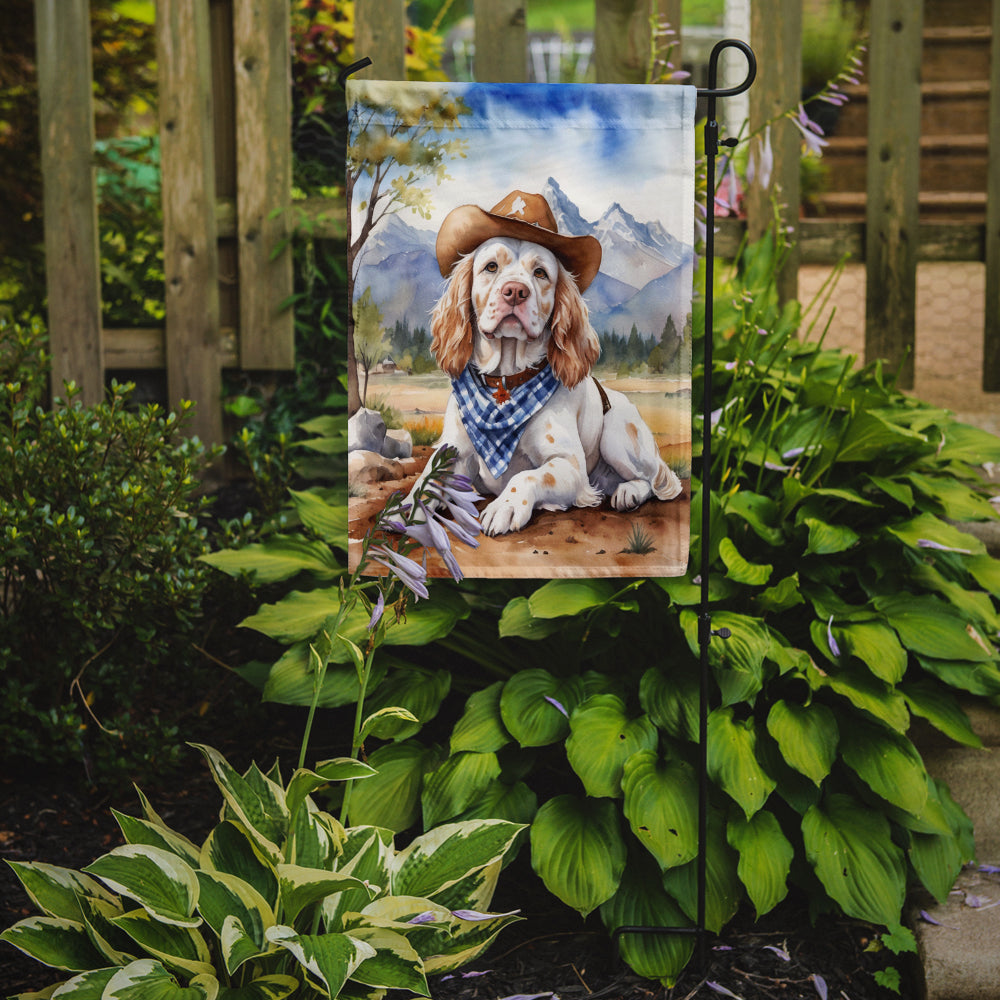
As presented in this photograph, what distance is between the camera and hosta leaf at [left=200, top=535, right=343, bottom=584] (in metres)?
2.32

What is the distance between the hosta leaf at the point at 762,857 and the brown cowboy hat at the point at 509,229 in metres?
1.07

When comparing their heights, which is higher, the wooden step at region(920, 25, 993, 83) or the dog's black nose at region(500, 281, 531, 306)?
the wooden step at region(920, 25, 993, 83)

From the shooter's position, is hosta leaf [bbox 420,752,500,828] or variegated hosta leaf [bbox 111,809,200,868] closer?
variegated hosta leaf [bbox 111,809,200,868]

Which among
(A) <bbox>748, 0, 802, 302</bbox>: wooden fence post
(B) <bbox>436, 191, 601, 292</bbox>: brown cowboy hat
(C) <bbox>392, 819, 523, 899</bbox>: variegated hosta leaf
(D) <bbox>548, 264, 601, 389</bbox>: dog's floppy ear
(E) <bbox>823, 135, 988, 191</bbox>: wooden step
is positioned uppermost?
(E) <bbox>823, 135, 988, 191</bbox>: wooden step

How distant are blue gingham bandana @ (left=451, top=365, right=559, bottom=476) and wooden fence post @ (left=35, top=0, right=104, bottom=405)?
1.92 metres

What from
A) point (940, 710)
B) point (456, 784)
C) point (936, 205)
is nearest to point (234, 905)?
point (456, 784)

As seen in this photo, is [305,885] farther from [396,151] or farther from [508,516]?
[396,151]

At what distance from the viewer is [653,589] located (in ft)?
7.04

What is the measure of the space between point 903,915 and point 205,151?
2854 mm

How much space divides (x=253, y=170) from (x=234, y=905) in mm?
2419

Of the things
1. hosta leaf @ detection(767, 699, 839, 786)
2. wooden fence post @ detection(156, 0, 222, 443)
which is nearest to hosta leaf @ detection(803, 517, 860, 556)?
hosta leaf @ detection(767, 699, 839, 786)

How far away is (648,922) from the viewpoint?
1.86 meters

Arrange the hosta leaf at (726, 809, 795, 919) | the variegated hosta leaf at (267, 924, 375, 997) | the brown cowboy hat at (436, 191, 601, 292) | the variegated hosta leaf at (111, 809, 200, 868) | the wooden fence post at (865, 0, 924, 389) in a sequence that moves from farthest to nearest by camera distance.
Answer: the wooden fence post at (865, 0, 924, 389) → the hosta leaf at (726, 809, 795, 919) → the brown cowboy hat at (436, 191, 601, 292) → the variegated hosta leaf at (111, 809, 200, 868) → the variegated hosta leaf at (267, 924, 375, 997)

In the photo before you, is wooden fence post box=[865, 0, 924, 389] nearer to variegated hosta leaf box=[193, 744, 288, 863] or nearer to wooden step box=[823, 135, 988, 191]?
variegated hosta leaf box=[193, 744, 288, 863]
